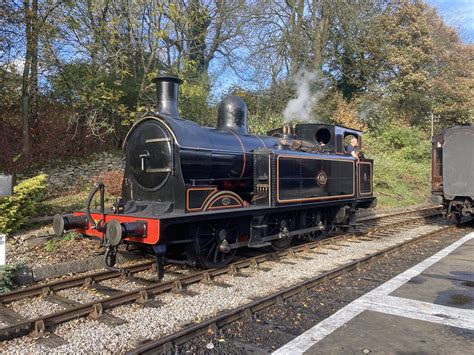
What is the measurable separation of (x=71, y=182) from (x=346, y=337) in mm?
12139

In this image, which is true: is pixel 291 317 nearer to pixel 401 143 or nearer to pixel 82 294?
pixel 82 294

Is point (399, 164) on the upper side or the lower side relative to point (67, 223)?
upper

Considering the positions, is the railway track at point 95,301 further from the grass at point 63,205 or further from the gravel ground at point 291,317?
the grass at point 63,205

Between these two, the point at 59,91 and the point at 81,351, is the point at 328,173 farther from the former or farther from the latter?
the point at 59,91

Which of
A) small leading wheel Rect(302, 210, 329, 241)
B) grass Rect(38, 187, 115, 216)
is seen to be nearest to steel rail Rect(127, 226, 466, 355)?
small leading wheel Rect(302, 210, 329, 241)

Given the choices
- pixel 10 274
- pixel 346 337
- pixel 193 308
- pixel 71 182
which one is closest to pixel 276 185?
pixel 193 308

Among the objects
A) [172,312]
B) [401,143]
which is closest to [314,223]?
[172,312]

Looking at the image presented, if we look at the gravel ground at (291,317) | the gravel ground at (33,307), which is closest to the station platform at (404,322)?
the gravel ground at (291,317)

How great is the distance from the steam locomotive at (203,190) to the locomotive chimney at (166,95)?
0.05 feet

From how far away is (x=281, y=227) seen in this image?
26.4 ft

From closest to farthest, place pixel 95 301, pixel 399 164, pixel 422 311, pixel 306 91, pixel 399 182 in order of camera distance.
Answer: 1. pixel 95 301
2. pixel 422 311
3. pixel 399 182
4. pixel 399 164
5. pixel 306 91

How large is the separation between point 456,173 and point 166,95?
9.21 m

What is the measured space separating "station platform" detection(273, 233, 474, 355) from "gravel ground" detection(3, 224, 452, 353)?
1205mm

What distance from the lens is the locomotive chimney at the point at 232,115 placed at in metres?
7.93
